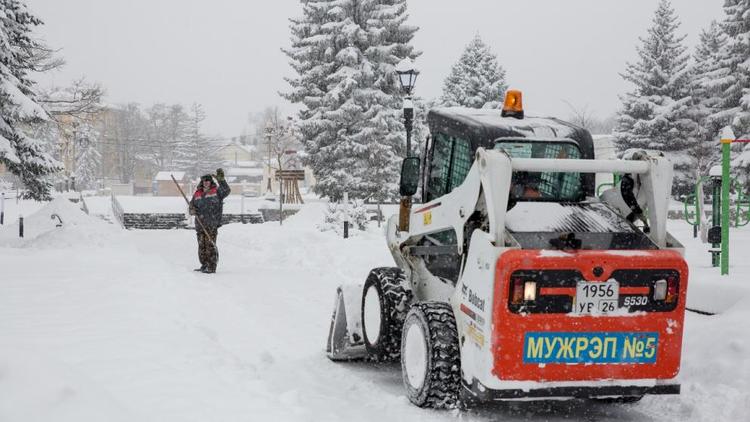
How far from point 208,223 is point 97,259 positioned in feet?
7.11

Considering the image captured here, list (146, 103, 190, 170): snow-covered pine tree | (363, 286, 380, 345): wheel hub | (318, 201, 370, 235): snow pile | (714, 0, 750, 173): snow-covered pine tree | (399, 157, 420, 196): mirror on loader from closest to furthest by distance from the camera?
(399, 157, 420, 196): mirror on loader → (363, 286, 380, 345): wheel hub → (318, 201, 370, 235): snow pile → (714, 0, 750, 173): snow-covered pine tree → (146, 103, 190, 170): snow-covered pine tree

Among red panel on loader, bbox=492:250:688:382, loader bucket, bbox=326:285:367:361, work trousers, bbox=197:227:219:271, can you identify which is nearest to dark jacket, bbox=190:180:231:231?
work trousers, bbox=197:227:219:271

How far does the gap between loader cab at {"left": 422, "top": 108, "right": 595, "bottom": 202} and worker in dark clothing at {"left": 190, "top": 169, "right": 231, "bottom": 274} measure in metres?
8.44

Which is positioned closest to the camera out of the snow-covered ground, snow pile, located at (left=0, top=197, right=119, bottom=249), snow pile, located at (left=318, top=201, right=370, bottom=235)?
the snow-covered ground

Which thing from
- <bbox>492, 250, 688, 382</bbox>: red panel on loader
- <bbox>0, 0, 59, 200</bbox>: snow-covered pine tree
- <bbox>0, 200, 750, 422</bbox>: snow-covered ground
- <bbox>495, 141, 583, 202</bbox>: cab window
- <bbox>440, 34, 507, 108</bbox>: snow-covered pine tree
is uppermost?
<bbox>440, 34, 507, 108</bbox>: snow-covered pine tree

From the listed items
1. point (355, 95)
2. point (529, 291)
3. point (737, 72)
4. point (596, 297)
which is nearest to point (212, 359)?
point (529, 291)

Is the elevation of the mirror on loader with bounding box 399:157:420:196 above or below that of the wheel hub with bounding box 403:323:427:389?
above

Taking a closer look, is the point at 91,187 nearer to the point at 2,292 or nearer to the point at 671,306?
the point at 2,292

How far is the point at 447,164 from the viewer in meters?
5.89

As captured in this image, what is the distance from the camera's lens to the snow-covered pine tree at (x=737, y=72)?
3219 centimetres

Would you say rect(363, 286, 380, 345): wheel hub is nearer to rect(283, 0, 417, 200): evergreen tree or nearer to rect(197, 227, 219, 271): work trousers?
rect(197, 227, 219, 271): work trousers

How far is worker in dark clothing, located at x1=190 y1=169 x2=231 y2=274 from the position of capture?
537 inches

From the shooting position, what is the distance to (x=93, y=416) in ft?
11.6

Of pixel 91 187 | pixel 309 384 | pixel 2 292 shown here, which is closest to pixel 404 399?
pixel 309 384
